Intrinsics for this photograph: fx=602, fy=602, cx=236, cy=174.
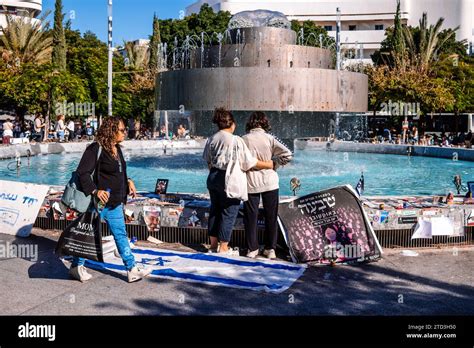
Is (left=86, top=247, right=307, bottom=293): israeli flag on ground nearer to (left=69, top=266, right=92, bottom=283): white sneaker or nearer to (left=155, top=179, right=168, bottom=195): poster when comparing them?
(left=69, top=266, right=92, bottom=283): white sneaker

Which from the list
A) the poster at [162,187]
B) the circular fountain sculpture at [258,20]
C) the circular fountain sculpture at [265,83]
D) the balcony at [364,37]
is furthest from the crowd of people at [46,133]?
the balcony at [364,37]

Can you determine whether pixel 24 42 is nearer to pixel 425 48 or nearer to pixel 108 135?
pixel 425 48

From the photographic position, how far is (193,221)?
7.34m

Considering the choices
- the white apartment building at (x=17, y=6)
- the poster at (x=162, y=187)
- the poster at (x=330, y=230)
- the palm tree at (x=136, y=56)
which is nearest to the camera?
the poster at (x=330, y=230)

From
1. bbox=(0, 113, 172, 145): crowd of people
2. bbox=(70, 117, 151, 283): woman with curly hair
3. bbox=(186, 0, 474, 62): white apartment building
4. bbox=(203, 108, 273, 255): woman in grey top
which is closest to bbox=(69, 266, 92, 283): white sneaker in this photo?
bbox=(70, 117, 151, 283): woman with curly hair

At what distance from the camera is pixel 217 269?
20.3 feet

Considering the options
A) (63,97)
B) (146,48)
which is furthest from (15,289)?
(146,48)

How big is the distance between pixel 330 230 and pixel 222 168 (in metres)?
1.38

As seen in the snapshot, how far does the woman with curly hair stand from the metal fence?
5.36 ft

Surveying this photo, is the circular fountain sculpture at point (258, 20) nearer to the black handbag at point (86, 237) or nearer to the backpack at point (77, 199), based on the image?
the backpack at point (77, 199)

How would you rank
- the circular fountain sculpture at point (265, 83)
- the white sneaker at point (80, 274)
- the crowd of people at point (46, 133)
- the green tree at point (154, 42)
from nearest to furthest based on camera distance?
the white sneaker at point (80, 274) → the circular fountain sculpture at point (265, 83) → the crowd of people at point (46, 133) → the green tree at point (154, 42)

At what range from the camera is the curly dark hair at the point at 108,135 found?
18.6ft

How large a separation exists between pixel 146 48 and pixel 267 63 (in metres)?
45.3

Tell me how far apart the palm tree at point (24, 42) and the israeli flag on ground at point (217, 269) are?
31.6 metres
